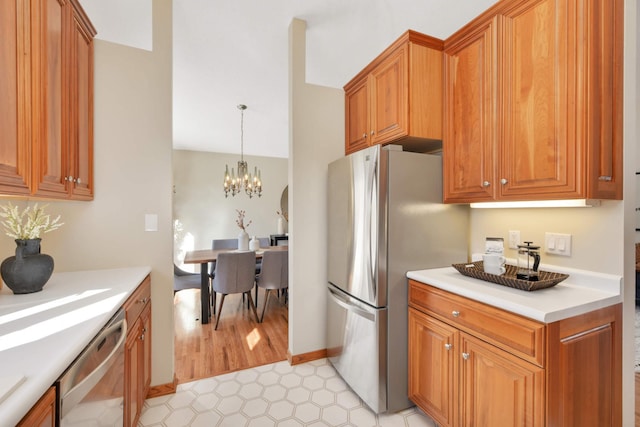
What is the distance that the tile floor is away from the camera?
1639mm

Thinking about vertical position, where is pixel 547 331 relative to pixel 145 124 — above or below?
below

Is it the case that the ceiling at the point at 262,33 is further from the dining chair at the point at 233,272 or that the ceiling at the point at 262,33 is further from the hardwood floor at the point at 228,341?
the hardwood floor at the point at 228,341

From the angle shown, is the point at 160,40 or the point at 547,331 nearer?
the point at 547,331

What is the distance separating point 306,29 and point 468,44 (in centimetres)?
127

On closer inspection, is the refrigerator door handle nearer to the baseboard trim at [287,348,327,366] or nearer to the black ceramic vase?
the baseboard trim at [287,348,327,366]

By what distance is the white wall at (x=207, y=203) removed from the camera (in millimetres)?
5539

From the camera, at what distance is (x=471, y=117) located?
1.60 meters

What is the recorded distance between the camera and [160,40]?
187cm

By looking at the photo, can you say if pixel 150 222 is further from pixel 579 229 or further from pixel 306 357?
pixel 579 229

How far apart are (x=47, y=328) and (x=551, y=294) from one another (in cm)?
199

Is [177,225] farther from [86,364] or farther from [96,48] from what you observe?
[86,364]

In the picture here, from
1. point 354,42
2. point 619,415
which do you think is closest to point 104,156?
point 354,42

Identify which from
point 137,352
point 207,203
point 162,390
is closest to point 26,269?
point 137,352

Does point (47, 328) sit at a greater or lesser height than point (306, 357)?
greater
